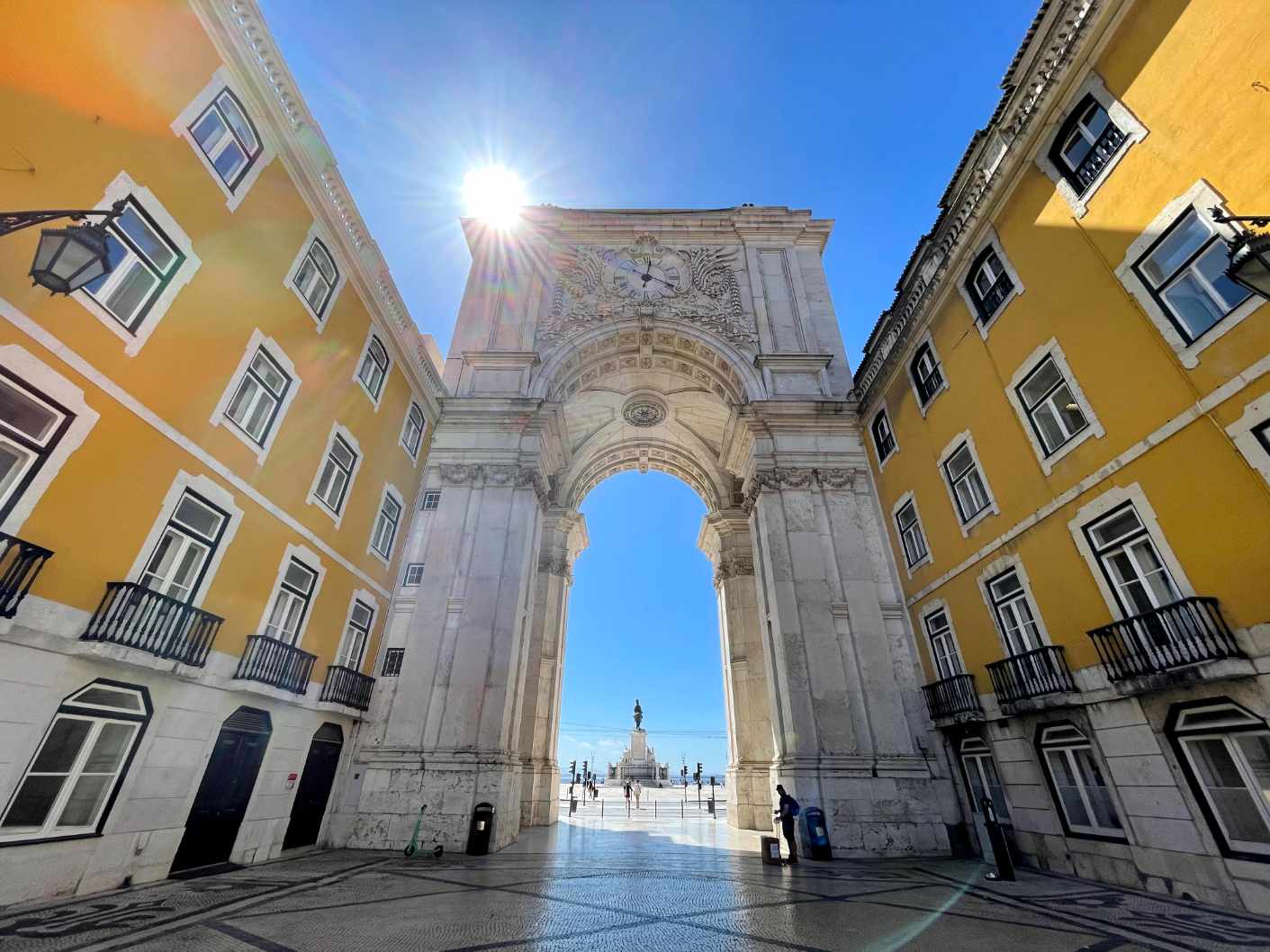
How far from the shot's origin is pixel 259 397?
9.99m

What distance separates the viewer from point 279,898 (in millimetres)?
7180

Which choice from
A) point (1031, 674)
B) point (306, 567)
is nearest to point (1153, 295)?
point (1031, 674)

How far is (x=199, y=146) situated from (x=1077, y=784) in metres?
19.0

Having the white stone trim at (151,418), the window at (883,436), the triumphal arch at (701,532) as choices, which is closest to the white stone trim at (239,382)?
the white stone trim at (151,418)

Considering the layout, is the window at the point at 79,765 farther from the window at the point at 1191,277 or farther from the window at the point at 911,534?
the window at the point at 911,534

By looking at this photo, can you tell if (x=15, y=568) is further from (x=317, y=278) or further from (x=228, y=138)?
(x=317, y=278)

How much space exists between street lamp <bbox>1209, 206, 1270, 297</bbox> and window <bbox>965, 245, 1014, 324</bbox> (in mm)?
4849

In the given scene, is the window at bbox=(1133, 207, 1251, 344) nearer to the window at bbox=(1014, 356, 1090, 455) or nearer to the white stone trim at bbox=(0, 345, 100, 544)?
the window at bbox=(1014, 356, 1090, 455)

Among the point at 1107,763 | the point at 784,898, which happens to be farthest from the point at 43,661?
the point at 1107,763

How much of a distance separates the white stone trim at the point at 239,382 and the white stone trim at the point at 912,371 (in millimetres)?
15185

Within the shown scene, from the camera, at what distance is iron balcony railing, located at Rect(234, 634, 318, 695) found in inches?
369

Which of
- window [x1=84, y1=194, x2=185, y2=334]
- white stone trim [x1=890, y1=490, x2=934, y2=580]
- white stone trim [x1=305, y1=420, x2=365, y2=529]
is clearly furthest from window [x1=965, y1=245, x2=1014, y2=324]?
window [x1=84, y1=194, x2=185, y2=334]

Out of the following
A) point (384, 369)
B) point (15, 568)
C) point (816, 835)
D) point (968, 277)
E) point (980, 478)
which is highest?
point (968, 277)

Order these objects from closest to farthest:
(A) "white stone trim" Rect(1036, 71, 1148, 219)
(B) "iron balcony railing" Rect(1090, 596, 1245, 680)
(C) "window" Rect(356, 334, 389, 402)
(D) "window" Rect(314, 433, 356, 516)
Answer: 1. (B) "iron balcony railing" Rect(1090, 596, 1245, 680)
2. (A) "white stone trim" Rect(1036, 71, 1148, 219)
3. (D) "window" Rect(314, 433, 356, 516)
4. (C) "window" Rect(356, 334, 389, 402)
